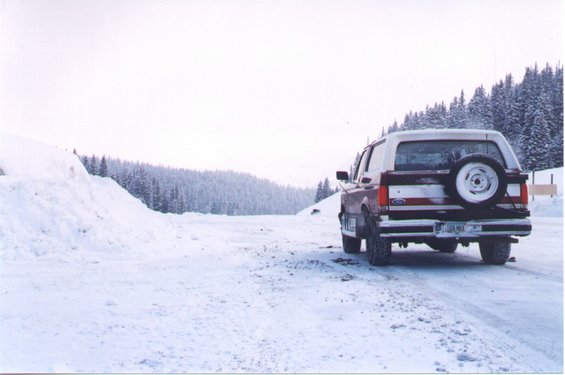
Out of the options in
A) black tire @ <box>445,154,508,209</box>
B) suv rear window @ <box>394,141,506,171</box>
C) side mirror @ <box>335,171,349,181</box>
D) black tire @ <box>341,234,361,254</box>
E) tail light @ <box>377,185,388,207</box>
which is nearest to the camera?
black tire @ <box>445,154,508,209</box>

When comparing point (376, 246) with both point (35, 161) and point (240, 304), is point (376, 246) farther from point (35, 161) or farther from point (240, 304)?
Answer: point (35, 161)

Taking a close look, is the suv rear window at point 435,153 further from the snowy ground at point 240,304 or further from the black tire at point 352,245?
the black tire at point 352,245

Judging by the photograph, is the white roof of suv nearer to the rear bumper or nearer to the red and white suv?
the red and white suv

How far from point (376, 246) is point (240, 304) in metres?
3.34

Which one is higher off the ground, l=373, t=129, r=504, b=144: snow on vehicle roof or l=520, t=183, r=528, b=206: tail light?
l=373, t=129, r=504, b=144: snow on vehicle roof

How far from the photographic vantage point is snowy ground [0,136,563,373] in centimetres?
360

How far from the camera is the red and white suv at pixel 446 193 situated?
7.36 m

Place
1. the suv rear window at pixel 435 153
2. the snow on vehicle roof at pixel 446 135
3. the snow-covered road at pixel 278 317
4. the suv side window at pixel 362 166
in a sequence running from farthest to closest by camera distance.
Result: the suv side window at pixel 362 166 → the snow on vehicle roof at pixel 446 135 → the suv rear window at pixel 435 153 → the snow-covered road at pixel 278 317

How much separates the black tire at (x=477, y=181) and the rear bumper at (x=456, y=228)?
1.03 ft

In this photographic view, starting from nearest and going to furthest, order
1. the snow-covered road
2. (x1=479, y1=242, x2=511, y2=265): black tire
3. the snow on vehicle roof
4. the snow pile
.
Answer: the snow-covered road, the snow on vehicle roof, (x1=479, y1=242, x2=511, y2=265): black tire, the snow pile

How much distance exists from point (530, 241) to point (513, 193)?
18.7ft

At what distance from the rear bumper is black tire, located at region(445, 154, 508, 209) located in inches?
12.3

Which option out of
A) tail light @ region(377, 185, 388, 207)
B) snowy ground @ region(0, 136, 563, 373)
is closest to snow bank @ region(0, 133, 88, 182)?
snowy ground @ region(0, 136, 563, 373)

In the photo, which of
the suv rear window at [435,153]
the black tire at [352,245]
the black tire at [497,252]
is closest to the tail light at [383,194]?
the suv rear window at [435,153]
